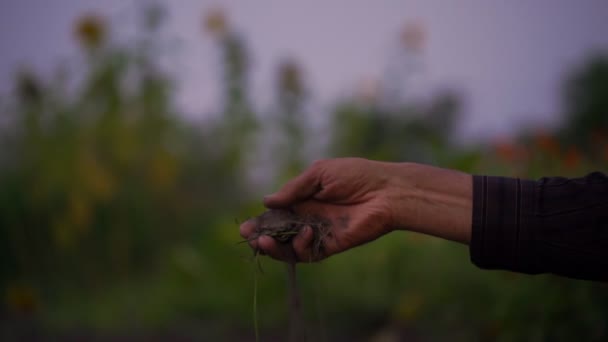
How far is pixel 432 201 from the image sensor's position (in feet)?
5.40

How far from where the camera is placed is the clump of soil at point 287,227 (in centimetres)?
167

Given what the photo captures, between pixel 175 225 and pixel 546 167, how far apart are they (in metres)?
3.43

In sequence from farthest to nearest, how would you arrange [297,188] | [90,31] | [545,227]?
[90,31] < [297,188] < [545,227]

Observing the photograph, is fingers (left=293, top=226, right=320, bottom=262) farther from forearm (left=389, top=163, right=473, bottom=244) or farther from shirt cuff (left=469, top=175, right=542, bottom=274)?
shirt cuff (left=469, top=175, right=542, bottom=274)

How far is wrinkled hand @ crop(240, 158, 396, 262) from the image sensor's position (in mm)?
1704

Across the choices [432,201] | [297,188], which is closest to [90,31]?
[297,188]

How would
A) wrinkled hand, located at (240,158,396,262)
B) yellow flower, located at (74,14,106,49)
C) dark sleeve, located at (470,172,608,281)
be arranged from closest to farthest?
dark sleeve, located at (470,172,608,281) → wrinkled hand, located at (240,158,396,262) → yellow flower, located at (74,14,106,49)

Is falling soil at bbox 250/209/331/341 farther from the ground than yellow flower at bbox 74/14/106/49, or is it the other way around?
yellow flower at bbox 74/14/106/49

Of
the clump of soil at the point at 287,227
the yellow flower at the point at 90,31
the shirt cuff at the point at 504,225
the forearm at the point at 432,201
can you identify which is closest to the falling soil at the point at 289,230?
the clump of soil at the point at 287,227

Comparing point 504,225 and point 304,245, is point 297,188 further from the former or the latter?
point 504,225

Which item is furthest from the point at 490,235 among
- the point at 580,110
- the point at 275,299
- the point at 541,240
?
the point at 580,110

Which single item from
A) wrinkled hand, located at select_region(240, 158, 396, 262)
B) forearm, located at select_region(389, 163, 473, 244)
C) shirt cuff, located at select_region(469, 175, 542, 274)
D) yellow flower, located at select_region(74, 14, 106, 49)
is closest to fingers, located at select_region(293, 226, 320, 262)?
wrinkled hand, located at select_region(240, 158, 396, 262)

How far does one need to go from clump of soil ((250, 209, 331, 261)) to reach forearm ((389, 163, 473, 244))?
268mm

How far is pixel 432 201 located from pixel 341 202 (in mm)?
364
